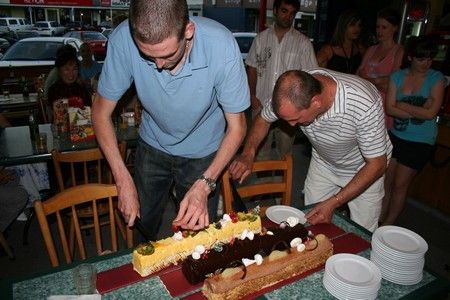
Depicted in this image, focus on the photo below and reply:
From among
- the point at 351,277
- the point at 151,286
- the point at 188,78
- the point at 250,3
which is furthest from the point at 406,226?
the point at 250,3

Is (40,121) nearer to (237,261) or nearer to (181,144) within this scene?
(181,144)

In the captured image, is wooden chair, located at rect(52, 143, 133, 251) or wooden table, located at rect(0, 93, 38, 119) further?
wooden table, located at rect(0, 93, 38, 119)

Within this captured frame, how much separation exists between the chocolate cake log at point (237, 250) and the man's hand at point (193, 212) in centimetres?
15

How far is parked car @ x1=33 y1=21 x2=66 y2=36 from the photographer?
7454 mm

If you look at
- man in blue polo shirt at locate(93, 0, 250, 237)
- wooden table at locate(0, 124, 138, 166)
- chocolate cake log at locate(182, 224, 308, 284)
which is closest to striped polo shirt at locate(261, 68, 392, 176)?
man in blue polo shirt at locate(93, 0, 250, 237)

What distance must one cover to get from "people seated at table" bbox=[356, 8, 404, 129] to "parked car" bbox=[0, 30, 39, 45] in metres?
6.74

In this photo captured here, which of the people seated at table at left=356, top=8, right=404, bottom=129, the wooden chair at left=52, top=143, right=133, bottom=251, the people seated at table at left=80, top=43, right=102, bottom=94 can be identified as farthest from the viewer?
the people seated at table at left=80, top=43, right=102, bottom=94

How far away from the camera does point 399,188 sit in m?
3.69

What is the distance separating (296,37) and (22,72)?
6103 mm

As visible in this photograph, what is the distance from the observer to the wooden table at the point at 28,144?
10.4 ft

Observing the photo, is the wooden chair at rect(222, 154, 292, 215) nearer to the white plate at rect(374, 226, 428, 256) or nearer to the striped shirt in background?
the white plate at rect(374, 226, 428, 256)

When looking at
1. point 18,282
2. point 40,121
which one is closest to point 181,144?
point 18,282

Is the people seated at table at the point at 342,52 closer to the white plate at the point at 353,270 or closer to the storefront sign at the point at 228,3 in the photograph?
the white plate at the point at 353,270

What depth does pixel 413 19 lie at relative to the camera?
591 cm
